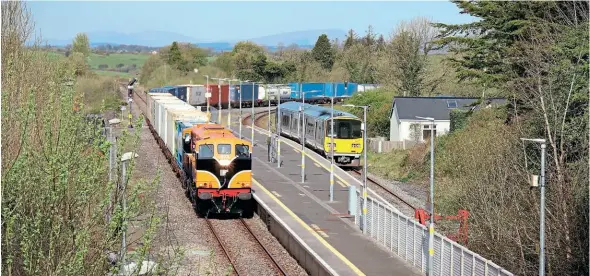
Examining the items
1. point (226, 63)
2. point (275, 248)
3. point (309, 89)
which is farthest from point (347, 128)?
point (226, 63)

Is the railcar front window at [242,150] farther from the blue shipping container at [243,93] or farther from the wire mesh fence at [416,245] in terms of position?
the blue shipping container at [243,93]

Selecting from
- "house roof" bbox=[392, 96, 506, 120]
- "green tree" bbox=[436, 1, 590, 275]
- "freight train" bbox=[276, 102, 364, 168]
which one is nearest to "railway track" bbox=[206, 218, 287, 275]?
"green tree" bbox=[436, 1, 590, 275]

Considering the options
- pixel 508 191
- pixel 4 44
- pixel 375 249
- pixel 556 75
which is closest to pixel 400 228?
pixel 375 249

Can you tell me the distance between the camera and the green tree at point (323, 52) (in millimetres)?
112062

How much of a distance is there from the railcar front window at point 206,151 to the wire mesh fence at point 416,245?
5.51 m

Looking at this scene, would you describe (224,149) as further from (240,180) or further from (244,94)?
(244,94)

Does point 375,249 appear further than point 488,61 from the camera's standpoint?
No

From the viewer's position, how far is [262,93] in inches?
3499

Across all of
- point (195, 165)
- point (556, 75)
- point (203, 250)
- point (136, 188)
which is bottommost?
point (203, 250)

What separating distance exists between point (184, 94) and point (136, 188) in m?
67.9

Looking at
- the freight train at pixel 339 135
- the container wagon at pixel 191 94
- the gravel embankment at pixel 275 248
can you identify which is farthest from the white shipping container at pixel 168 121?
the container wagon at pixel 191 94

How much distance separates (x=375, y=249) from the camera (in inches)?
952

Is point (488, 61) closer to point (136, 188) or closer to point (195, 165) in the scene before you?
point (195, 165)

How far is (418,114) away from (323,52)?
204 ft
